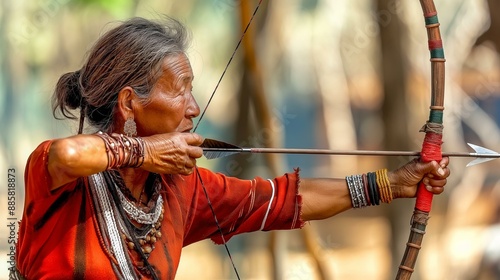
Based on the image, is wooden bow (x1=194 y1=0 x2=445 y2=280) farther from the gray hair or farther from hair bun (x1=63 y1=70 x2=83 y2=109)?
hair bun (x1=63 y1=70 x2=83 y2=109)

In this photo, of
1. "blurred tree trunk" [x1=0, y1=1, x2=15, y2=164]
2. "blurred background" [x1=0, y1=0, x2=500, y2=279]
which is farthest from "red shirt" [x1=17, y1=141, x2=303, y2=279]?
"blurred tree trunk" [x1=0, y1=1, x2=15, y2=164]

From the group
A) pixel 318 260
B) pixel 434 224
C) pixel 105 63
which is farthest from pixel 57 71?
pixel 105 63

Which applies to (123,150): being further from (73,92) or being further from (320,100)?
(320,100)

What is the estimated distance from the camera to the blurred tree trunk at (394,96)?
6484 mm

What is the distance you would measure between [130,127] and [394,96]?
3543mm

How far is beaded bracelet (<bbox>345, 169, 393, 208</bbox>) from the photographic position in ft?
11.6

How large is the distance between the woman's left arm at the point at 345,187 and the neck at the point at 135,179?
56cm

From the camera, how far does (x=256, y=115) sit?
6.69 metres

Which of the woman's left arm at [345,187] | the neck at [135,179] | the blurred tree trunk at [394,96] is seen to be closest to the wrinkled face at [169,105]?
the neck at [135,179]

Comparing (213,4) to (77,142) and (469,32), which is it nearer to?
(469,32)

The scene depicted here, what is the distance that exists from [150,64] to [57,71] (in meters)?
3.93

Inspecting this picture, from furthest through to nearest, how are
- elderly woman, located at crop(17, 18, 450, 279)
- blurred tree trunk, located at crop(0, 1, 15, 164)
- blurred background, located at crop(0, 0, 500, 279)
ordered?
1. blurred tree trunk, located at crop(0, 1, 15, 164)
2. blurred background, located at crop(0, 0, 500, 279)
3. elderly woman, located at crop(17, 18, 450, 279)

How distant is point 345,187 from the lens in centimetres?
363

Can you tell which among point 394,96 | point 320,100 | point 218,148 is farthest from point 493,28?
point 218,148
